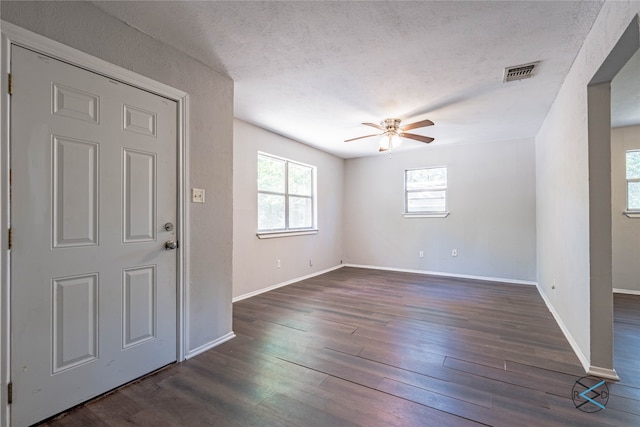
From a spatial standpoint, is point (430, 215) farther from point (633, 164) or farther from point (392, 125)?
point (633, 164)

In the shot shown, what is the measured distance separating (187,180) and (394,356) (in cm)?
216

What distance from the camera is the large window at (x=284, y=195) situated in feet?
14.4

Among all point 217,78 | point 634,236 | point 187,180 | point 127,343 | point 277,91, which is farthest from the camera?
point 634,236

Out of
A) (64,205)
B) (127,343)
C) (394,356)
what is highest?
(64,205)

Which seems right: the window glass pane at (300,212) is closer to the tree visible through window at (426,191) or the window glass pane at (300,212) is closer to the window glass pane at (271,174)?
the window glass pane at (271,174)

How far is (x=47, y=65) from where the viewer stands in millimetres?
1547

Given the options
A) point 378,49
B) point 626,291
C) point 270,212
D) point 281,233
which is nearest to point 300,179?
point 270,212

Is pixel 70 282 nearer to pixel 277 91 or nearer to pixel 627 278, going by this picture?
pixel 277 91

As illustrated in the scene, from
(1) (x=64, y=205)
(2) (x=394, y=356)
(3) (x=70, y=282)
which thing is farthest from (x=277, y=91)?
(2) (x=394, y=356)

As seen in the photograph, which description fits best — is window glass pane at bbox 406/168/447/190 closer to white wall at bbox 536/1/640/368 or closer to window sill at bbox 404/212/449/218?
window sill at bbox 404/212/449/218

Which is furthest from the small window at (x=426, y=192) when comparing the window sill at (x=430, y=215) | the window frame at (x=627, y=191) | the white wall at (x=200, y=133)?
the white wall at (x=200, y=133)

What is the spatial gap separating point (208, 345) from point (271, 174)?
2782 millimetres

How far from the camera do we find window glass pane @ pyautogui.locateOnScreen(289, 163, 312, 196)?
5.01 meters

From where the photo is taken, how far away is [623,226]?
4.02 m
